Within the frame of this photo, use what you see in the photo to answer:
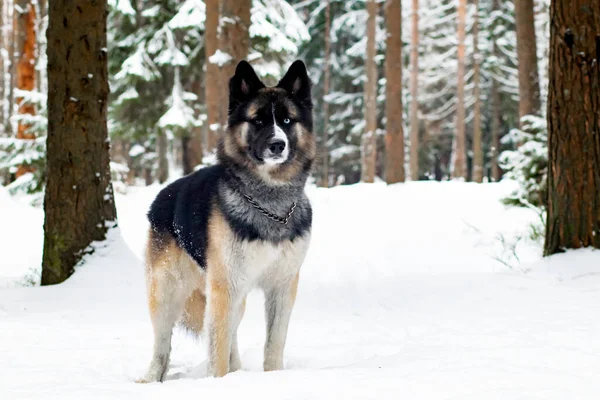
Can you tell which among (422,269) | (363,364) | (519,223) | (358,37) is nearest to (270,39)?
(519,223)

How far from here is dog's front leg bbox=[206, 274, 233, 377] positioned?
12.4ft

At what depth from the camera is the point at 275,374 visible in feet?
11.0

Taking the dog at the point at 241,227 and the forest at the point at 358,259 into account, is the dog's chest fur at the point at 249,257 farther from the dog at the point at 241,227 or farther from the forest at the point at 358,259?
the forest at the point at 358,259

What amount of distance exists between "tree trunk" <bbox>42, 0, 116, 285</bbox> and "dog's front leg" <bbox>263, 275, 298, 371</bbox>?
3.61m

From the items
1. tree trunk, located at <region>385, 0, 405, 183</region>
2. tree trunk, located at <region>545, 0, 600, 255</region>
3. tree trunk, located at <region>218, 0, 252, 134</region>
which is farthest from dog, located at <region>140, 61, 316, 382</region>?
tree trunk, located at <region>385, 0, 405, 183</region>

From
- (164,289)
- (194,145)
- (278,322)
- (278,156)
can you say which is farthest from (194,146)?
(278,156)

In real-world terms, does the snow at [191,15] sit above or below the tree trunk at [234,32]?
above

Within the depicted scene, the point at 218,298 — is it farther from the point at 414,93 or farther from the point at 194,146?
the point at 414,93

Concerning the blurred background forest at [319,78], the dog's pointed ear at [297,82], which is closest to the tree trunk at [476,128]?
the blurred background forest at [319,78]

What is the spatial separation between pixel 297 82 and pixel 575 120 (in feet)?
12.3

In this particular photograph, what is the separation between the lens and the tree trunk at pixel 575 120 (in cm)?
631

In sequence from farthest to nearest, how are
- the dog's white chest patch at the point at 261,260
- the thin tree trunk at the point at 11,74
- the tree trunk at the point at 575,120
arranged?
1. the thin tree trunk at the point at 11,74
2. the tree trunk at the point at 575,120
3. the dog's white chest patch at the point at 261,260

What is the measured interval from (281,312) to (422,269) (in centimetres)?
434

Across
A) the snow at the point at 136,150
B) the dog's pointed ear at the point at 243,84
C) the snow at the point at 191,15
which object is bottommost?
the dog's pointed ear at the point at 243,84
